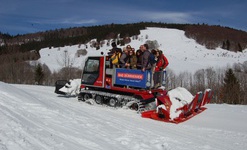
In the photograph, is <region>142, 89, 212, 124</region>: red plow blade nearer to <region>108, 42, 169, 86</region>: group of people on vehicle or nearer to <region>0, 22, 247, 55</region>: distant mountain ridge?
<region>108, 42, 169, 86</region>: group of people on vehicle

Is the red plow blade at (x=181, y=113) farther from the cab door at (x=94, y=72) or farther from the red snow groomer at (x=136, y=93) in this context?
the cab door at (x=94, y=72)

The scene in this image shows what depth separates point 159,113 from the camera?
10391mm

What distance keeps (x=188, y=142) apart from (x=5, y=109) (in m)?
4.83

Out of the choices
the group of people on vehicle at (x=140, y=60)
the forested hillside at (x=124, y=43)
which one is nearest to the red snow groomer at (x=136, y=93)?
the group of people on vehicle at (x=140, y=60)

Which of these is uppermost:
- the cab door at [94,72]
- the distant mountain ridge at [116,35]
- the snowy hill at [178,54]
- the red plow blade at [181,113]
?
the distant mountain ridge at [116,35]

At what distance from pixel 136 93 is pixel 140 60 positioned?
A: 1395 mm

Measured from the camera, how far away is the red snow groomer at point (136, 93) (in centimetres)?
1035

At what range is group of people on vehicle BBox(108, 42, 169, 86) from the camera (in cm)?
1152

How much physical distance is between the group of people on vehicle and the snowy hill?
3106 cm

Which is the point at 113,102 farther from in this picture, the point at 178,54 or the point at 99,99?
the point at 178,54

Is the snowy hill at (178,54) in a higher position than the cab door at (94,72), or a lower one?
higher

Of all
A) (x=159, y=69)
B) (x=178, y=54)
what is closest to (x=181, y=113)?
(x=159, y=69)

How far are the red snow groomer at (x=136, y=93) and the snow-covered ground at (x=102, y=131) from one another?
0.55 meters

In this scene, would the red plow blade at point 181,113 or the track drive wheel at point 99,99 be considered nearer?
the red plow blade at point 181,113
